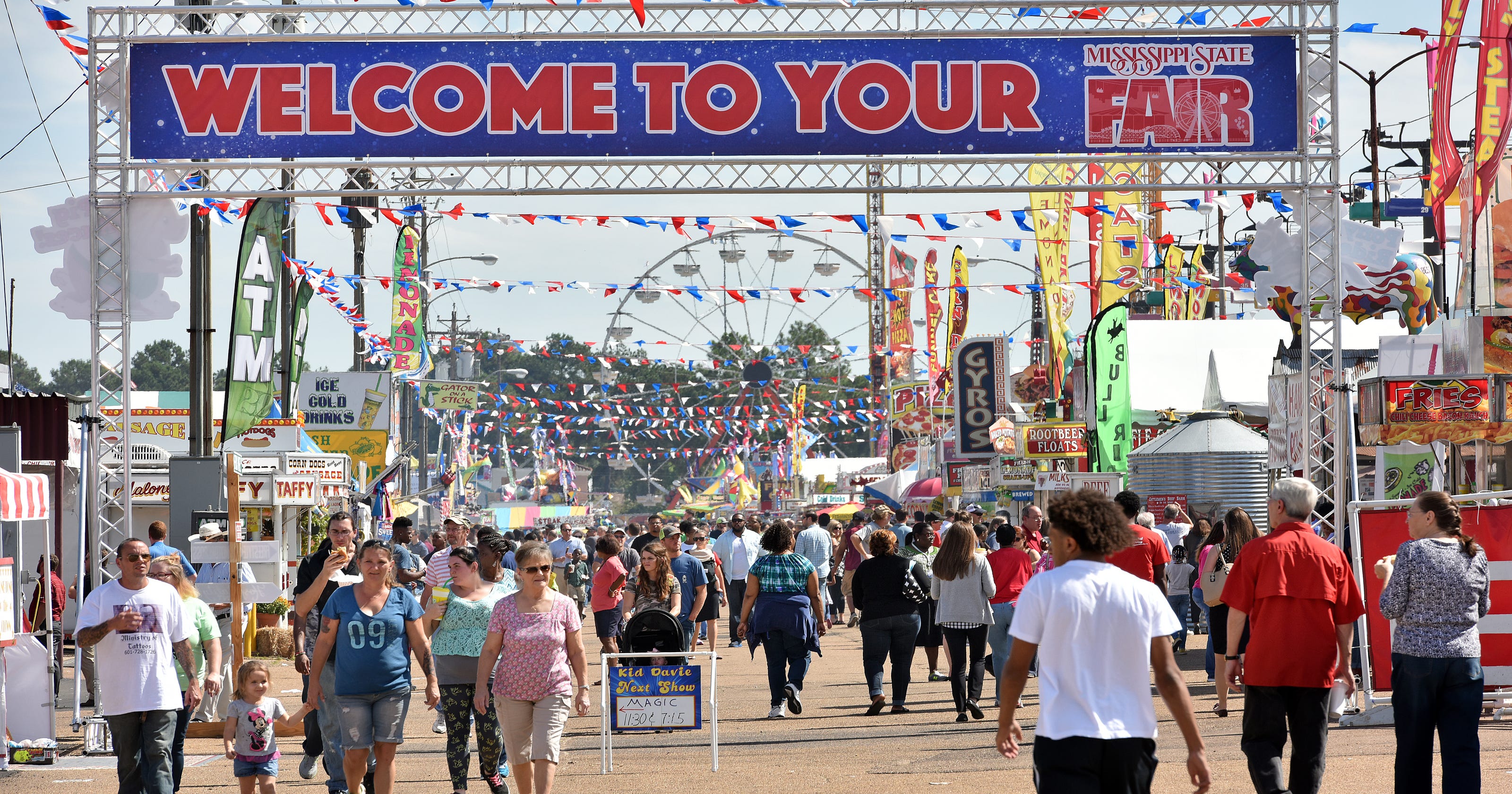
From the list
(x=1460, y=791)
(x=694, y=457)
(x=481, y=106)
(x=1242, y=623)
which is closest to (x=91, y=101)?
(x=481, y=106)

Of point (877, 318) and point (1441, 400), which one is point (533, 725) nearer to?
point (1441, 400)

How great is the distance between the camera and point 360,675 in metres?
8.15

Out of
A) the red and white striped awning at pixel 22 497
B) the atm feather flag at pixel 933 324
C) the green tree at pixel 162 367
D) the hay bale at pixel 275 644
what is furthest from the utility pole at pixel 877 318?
the green tree at pixel 162 367

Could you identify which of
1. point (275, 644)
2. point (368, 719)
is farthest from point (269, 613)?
point (368, 719)

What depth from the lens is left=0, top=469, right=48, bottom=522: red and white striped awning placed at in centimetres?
1017

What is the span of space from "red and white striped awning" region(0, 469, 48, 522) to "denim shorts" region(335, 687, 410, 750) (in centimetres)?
315

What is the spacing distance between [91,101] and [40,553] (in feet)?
27.4

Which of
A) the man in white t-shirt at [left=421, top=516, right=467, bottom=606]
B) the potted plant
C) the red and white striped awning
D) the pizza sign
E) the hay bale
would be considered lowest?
the hay bale

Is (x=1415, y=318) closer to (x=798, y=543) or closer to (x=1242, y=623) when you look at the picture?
(x=798, y=543)

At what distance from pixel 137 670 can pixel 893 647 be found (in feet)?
20.7

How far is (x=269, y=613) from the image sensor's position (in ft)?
63.3

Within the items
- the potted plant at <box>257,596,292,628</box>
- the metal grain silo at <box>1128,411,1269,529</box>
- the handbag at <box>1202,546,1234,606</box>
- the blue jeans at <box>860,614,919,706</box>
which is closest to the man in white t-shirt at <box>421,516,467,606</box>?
the blue jeans at <box>860,614,919,706</box>

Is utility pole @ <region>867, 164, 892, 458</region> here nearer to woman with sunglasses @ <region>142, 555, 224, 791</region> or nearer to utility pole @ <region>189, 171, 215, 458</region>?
utility pole @ <region>189, 171, 215, 458</region>

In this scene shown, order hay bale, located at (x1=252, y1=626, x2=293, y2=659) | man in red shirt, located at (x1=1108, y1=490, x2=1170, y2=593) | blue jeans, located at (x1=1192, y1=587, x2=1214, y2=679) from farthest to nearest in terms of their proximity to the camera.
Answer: hay bale, located at (x1=252, y1=626, x2=293, y2=659) → blue jeans, located at (x1=1192, y1=587, x2=1214, y2=679) → man in red shirt, located at (x1=1108, y1=490, x2=1170, y2=593)
